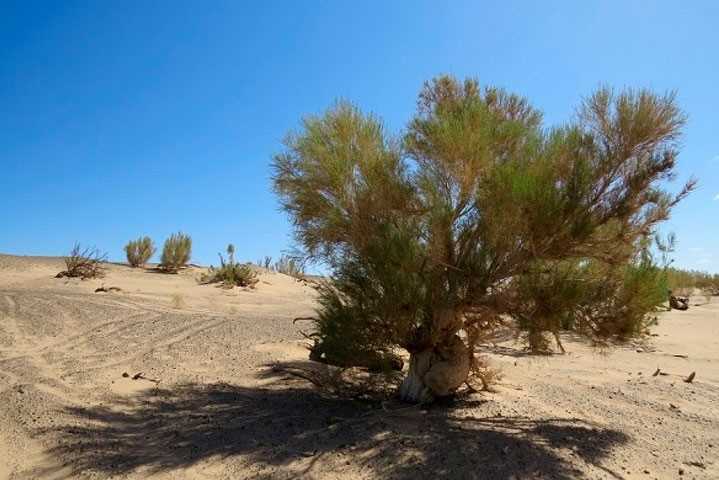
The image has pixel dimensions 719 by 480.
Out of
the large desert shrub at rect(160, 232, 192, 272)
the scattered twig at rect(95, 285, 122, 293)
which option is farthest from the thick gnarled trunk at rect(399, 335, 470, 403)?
the large desert shrub at rect(160, 232, 192, 272)

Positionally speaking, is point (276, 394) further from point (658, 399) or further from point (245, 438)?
point (658, 399)

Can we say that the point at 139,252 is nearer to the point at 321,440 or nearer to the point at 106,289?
the point at 106,289

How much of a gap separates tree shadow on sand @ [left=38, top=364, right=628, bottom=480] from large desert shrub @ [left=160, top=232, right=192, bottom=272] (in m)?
16.3

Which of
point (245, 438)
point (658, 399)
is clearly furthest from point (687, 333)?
point (245, 438)

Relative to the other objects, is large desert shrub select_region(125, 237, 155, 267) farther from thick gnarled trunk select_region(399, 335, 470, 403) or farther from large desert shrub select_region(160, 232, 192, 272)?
thick gnarled trunk select_region(399, 335, 470, 403)

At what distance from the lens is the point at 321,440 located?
214 inches

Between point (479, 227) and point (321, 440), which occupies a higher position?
point (479, 227)

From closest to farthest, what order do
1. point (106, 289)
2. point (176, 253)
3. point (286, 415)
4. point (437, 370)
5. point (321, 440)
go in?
point (321, 440)
point (286, 415)
point (437, 370)
point (106, 289)
point (176, 253)

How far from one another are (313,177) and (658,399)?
5277 millimetres

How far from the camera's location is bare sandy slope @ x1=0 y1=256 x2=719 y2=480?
491cm

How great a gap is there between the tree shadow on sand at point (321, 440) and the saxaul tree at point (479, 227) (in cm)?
77

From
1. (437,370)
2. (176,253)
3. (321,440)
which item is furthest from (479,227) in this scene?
(176,253)

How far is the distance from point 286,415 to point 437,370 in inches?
68.3

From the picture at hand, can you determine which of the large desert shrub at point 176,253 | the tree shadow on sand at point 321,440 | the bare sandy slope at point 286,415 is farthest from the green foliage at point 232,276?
the tree shadow on sand at point 321,440
